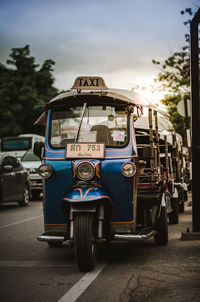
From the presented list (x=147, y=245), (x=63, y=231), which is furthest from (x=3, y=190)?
(x=63, y=231)

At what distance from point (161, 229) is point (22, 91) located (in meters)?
41.4

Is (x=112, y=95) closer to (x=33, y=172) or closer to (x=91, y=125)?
(x=91, y=125)

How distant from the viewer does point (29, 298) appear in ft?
18.3

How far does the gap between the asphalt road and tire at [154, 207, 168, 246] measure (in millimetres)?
133

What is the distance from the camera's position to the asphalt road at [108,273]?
5648 millimetres

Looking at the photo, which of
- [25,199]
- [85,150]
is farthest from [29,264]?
[25,199]

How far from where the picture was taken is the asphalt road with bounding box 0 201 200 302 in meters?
5.65

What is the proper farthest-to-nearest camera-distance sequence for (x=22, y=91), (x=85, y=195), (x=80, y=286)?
(x=22, y=91), (x=85, y=195), (x=80, y=286)

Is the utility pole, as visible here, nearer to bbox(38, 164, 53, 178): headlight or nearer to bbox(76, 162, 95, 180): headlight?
bbox(76, 162, 95, 180): headlight

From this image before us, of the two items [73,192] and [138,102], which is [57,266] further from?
[138,102]

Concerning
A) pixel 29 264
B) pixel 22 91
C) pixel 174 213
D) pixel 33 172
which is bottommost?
pixel 29 264

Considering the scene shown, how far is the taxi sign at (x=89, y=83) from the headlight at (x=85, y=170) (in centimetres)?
124

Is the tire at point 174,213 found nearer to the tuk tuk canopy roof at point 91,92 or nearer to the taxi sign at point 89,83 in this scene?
the tuk tuk canopy roof at point 91,92

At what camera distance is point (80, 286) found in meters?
6.03
